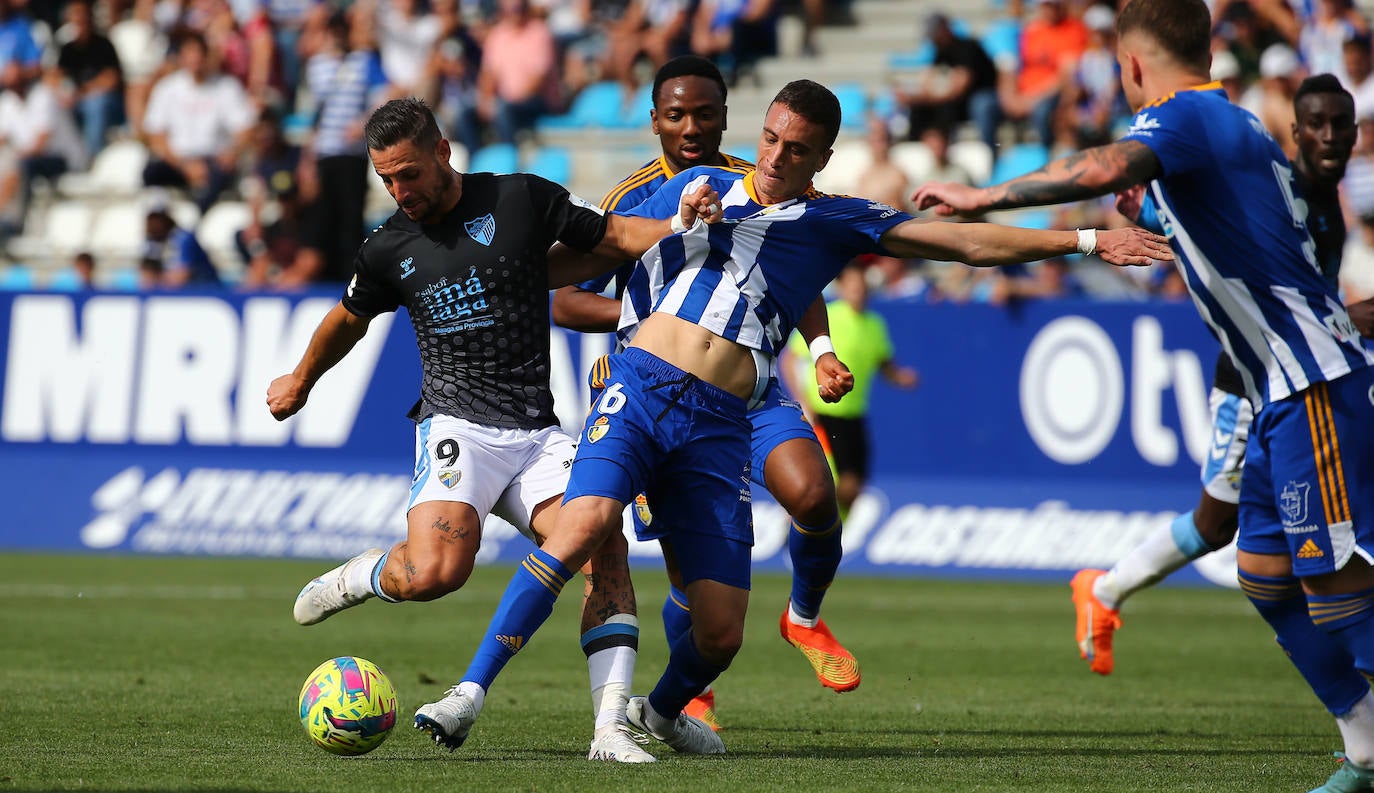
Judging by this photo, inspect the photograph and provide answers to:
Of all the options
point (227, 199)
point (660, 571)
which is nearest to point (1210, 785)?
point (660, 571)

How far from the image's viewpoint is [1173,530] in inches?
334

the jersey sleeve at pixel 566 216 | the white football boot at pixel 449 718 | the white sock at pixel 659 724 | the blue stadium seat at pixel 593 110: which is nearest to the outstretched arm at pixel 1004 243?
the jersey sleeve at pixel 566 216

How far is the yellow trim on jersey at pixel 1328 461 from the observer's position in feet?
17.3

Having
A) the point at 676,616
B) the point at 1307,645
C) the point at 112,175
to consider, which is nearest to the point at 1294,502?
the point at 1307,645

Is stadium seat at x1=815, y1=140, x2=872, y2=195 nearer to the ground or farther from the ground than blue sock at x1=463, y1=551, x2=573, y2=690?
nearer to the ground

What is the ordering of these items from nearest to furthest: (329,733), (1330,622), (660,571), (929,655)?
(1330,622) → (329,733) → (929,655) → (660,571)

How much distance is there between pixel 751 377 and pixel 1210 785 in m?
2.10

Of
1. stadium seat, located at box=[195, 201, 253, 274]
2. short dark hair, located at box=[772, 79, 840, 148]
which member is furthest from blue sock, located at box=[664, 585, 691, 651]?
stadium seat, located at box=[195, 201, 253, 274]

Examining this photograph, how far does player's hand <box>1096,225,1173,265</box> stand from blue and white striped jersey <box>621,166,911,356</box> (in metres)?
0.82

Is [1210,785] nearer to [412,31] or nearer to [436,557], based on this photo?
[436,557]

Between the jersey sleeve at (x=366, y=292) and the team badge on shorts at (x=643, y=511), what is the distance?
3.95 feet

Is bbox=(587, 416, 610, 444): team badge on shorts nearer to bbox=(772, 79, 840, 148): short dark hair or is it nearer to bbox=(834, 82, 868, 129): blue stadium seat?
bbox=(772, 79, 840, 148): short dark hair

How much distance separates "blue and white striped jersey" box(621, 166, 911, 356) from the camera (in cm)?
625

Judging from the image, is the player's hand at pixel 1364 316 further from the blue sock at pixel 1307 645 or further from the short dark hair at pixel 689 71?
the short dark hair at pixel 689 71
